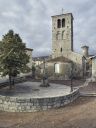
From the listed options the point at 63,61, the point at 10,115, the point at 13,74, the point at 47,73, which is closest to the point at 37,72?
the point at 47,73

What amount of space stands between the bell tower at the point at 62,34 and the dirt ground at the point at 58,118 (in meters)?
28.9

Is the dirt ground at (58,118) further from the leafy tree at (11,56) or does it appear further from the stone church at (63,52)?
the stone church at (63,52)

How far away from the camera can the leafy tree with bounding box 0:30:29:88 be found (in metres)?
22.2

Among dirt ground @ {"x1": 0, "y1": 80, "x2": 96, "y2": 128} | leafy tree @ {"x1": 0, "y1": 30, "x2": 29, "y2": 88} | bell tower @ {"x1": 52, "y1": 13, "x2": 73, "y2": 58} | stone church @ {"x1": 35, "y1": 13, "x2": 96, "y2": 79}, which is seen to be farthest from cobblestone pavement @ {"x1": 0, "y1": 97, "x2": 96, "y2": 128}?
bell tower @ {"x1": 52, "y1": 13, "x2": 73, "y2": 58}

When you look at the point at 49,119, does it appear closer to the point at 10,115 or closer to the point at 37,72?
the point at 10,115

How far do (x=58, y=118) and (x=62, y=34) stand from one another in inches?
1343

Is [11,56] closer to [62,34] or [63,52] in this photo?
[63,52]

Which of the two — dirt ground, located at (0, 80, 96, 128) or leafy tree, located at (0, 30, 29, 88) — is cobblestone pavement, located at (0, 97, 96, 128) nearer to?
dirt ground, located at (0, 80, 96, 128)

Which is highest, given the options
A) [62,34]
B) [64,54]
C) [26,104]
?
[62,34]

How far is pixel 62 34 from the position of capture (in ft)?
156

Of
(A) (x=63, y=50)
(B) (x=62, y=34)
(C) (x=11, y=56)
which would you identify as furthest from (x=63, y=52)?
(C) (x=11, y=56)

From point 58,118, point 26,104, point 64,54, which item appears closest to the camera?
point 58,118

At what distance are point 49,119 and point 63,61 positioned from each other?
2818 centimetres

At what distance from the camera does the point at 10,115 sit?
17078 mm
